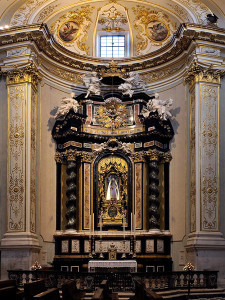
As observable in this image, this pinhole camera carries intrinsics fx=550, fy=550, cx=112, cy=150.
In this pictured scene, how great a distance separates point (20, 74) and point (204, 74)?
6631 millimetres

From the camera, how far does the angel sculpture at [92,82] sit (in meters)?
22.0

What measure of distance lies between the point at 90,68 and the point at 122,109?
2325 mm

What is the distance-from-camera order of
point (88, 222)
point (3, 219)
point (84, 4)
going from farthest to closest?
point (84, 4) < point (88, 222) < point (3, 219)

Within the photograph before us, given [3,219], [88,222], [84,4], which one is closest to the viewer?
[3,219]

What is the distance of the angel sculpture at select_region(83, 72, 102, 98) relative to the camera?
2198cm

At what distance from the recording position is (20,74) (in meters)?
19.8

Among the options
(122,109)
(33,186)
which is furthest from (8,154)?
(122,109)

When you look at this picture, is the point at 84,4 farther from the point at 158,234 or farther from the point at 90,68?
the point at 158,234

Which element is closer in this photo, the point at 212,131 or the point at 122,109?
the point at 212,131

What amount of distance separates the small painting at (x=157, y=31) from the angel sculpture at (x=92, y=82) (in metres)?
2.94

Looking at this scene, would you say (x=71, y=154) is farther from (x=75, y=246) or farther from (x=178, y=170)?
(x=178, y=170)

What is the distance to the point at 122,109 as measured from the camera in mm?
21969

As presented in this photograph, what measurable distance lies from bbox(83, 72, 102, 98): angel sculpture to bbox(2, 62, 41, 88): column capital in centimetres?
277

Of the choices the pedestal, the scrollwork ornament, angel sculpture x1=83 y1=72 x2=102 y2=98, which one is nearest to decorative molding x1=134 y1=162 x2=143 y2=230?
the scrollwork ornament
